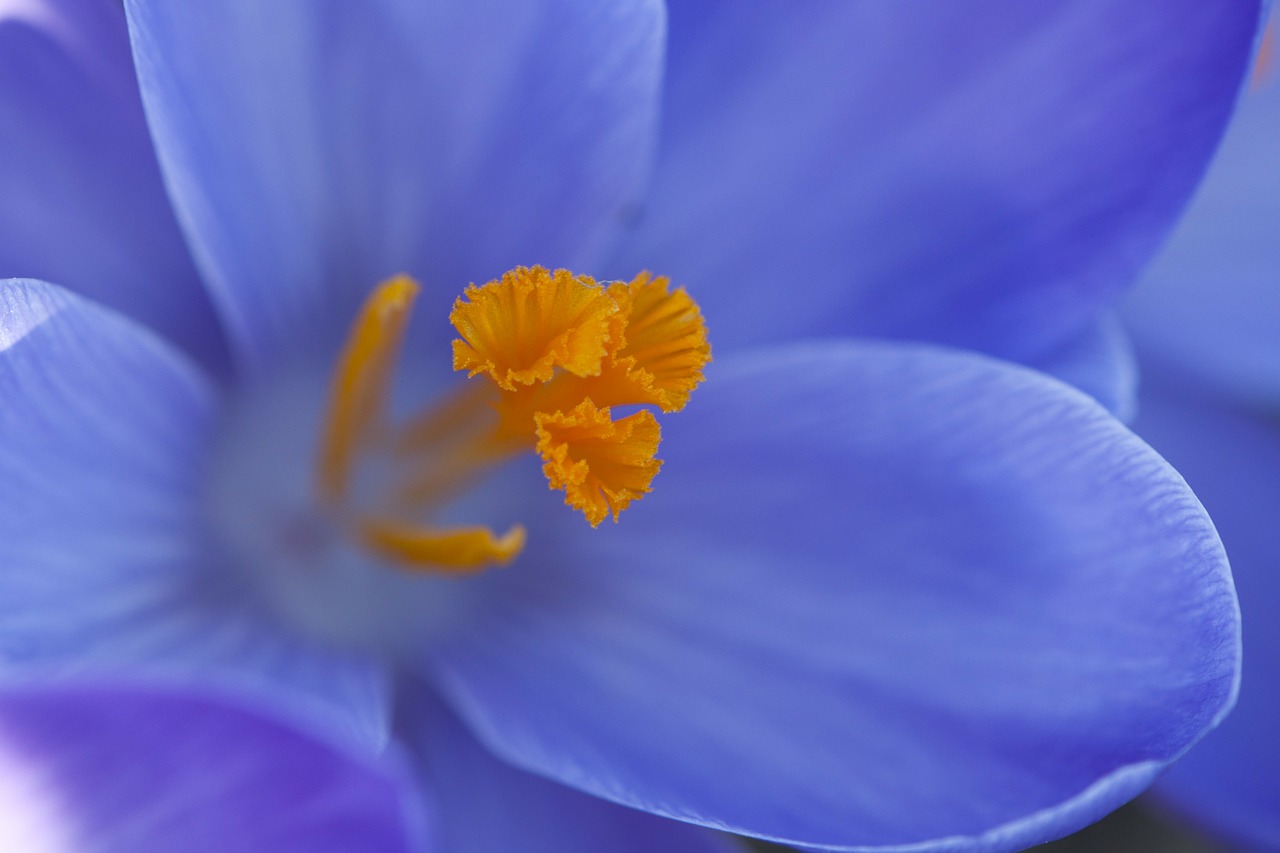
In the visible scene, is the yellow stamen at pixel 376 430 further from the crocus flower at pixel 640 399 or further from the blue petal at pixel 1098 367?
the blue petal at pixel 1098 367

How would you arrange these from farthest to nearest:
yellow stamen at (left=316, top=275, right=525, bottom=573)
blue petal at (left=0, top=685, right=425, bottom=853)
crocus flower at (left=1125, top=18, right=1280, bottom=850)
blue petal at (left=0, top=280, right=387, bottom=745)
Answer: crocus flower at (left=1125, top=18, right=1280, bottom=850)
yellow stamen at (left=316, top=275, right=525, bottom=573)
blue petal at (left=0, top=280, right=387, bottom=745)
blue petal at (left=0, top=685, right=425, bottom=853)

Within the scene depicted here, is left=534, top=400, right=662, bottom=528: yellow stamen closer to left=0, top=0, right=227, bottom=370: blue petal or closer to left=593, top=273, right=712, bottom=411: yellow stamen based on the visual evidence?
left=593, top=273, right=712, bottom=411: yellow stamen

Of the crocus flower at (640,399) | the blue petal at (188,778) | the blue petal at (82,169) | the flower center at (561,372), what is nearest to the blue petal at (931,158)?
the crocus flower at (640,399)

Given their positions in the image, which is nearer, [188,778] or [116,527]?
[188,778]

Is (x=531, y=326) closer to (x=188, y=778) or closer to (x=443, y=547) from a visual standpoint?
(x=443, y=547)

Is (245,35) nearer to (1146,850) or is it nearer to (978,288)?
(978,288)

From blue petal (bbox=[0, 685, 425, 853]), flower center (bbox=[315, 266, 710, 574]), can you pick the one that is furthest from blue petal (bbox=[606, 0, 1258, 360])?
blue petal (bbox=[0, 685, 425, 853])

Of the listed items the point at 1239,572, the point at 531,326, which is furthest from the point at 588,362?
the point at 1239,572
